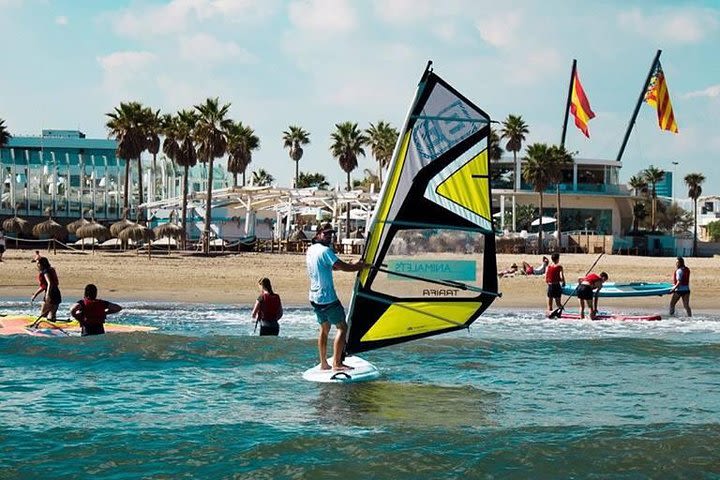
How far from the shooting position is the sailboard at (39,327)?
1339 centimetres

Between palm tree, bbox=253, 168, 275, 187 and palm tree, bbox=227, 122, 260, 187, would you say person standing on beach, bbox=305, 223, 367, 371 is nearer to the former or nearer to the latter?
palm tree, bbox=227, 122, 260, 187

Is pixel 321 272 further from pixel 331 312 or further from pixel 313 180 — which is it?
pixel 313 180

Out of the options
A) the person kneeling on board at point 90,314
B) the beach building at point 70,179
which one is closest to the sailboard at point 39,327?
the person kneeling on board at point 90,314

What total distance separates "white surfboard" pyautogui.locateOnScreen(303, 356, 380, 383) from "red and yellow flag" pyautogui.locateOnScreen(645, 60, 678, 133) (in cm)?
4303

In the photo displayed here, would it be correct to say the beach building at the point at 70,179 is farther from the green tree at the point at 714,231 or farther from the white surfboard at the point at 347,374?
the white surfboard at the point at 347,374

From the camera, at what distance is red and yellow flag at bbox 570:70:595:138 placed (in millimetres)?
52906

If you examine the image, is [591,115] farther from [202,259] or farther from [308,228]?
[202,259]

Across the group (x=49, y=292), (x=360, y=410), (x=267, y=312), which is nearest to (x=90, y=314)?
(x=49, y=292)

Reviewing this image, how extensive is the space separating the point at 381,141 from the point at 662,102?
19834 millimetres

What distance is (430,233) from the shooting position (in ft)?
32.0

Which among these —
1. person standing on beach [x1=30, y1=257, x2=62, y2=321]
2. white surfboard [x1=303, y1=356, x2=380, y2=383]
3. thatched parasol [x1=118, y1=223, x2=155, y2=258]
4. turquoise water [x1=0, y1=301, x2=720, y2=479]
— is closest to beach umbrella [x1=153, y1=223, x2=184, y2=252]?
thatched parasol [x1=118, y1=223, x2=155, y2=258]

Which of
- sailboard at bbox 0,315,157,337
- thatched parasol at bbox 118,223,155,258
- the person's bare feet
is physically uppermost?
thatched parasol at bbox 118,223,155,258

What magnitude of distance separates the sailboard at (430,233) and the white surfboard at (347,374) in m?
0.22

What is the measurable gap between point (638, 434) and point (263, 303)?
7050mm
